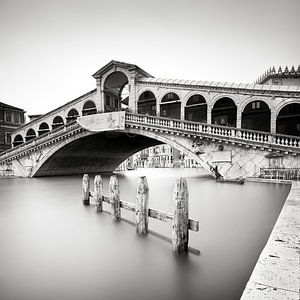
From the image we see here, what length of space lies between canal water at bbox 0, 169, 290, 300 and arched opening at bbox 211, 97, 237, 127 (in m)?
13.3

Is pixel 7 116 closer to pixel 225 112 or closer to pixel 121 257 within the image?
pixel 225 112

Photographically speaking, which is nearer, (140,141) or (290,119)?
(290,119)

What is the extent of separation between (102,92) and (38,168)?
9.77 metres

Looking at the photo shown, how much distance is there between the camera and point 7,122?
114ft

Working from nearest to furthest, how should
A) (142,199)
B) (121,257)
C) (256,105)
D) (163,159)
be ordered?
1. (121,257)
2. (142,199)
3. (256,105)
4. (163,159)

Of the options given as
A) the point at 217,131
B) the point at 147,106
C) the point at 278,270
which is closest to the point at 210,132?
the point at 217,131

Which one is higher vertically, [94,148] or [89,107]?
[89,107]

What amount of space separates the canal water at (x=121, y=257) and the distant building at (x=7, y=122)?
31938 millimetres

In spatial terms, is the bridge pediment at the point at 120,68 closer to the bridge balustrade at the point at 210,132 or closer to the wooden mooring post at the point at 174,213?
the bridge balustrade at the point at 210,132

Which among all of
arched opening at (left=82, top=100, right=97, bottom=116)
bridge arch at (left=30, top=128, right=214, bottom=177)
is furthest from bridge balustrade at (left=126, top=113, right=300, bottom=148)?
arched opening at (left=82, top=100, right=97, bottom=116)

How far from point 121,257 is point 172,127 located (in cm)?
1226

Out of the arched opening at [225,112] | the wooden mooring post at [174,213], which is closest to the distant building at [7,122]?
the arched opening at [225,112]

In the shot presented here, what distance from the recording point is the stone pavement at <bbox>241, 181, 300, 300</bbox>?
2051 mm

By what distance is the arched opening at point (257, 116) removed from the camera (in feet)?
61.1
